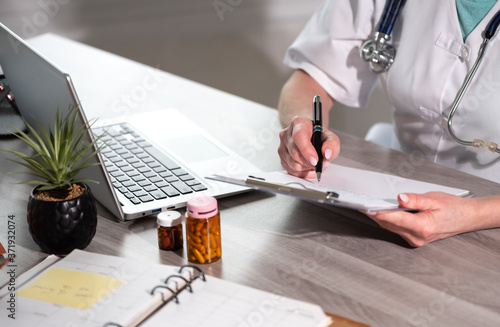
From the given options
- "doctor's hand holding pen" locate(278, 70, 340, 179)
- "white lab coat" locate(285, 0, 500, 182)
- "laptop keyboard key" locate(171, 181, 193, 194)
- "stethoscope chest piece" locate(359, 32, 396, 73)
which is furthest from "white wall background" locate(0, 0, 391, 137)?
"laptop keyboard key" locate(171, 181, 193, 194)

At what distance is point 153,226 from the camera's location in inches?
46.2

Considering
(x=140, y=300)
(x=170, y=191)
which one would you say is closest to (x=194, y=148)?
(x=170, y=191)

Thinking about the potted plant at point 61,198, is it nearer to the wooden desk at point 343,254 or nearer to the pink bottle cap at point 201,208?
the wooden desk at point 343,254

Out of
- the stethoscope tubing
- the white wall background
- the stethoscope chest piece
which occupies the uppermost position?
the stethoscope tubing

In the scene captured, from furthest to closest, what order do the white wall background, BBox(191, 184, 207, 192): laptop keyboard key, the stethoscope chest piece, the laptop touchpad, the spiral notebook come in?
the white wall background → the stethoscope chest piece → the laptop touchpad → BBox(191, 184, 207, 192): laptop keyboard key → the spiral notebook

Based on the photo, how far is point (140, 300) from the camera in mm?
898

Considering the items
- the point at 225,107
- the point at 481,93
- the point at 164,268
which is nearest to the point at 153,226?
the point at 164,268

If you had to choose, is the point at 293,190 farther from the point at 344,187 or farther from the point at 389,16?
the point at 389,16

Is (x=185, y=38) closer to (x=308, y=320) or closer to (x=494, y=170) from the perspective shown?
(x=494, y=170)

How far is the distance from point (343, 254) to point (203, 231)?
0.25 m

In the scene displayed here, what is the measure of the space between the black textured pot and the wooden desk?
0.14 ft

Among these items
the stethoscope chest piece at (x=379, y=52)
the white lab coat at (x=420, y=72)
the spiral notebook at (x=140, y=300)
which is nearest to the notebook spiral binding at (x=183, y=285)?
the spiral notebook at (x=140, y=300)

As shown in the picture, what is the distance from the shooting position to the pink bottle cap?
1016 millimetres

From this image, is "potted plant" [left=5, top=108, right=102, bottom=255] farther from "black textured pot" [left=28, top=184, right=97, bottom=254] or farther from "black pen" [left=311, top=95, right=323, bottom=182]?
"black pen" [left=311, top=95, right=323, bottom=182]
